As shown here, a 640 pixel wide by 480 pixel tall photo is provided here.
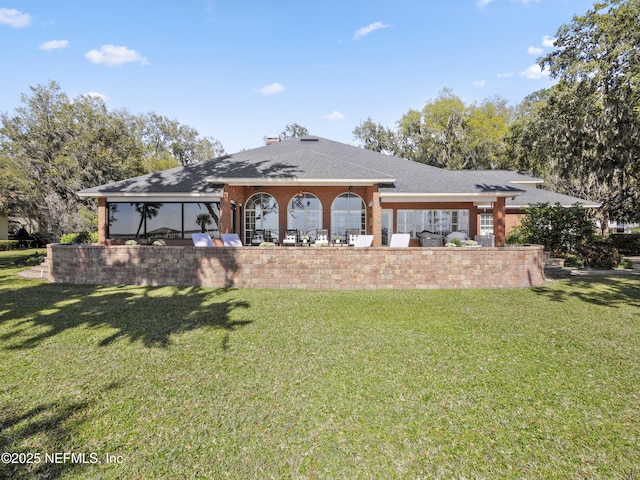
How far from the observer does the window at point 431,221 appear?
720 inches

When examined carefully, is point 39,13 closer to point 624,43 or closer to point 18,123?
point 18,123

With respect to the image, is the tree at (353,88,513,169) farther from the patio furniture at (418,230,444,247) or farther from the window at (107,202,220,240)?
the window at (107,202,220,240)

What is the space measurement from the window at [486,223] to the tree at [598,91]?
22.0 feet

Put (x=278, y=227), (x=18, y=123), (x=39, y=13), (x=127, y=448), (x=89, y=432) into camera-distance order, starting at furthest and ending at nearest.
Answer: (x=18, y=123) → (x=278, y=227) → (x=39, y=13) → (x=89, y=432) → (x=127, y=448)

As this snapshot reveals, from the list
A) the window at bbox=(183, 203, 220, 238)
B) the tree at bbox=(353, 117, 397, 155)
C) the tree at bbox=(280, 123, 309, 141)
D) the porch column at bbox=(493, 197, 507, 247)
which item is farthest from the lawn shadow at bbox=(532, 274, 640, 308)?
the tree at bbox=(280, 123, 309, 141)

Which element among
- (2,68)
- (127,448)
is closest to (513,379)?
(127,448)

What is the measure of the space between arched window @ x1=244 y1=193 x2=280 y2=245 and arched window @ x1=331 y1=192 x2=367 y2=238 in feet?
10.2

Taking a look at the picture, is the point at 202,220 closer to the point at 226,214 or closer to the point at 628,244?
the point at 226,214

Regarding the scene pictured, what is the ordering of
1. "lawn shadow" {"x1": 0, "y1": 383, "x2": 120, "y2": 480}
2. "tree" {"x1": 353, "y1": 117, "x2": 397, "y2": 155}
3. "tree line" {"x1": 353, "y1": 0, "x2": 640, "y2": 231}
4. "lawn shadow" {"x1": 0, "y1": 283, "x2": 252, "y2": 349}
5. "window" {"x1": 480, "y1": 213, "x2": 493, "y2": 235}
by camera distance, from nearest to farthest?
"lawn shadow" {"x1": 0, "y1": 383, "x2": 120, "y2": 480} → "lawn shadow" {"x1": 0, "y1": 283, "x2": 252, "y2": 349} → "tree line" {"x1": 353, "y1": 0, "x2": 640, "y2": 231} → "window" {"x1": 480, "y1": 213, "x2": 493, "y2": 235} → "tree" {"x1": 353, "y1": 117, "x2": 397, "y2": 155}

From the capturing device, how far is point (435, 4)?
46.1 ft

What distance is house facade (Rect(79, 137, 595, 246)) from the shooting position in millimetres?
14414

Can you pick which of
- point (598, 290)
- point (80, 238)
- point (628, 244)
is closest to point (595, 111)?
point (628, 244)

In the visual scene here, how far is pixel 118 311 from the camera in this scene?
7.64 metres

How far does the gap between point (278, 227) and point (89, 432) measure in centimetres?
1413
